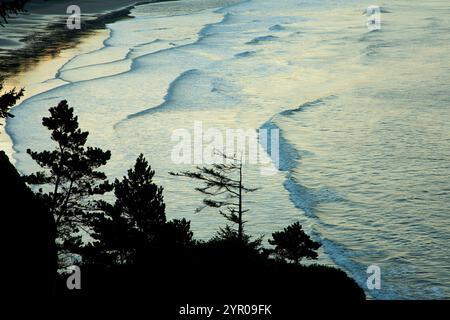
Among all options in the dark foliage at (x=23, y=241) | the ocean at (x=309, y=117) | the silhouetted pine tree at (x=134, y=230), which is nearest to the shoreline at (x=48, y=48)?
the ocean at (x=309, y=117)

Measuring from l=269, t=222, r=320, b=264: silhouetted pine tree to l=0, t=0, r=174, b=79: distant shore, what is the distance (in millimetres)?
37939

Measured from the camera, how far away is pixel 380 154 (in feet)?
123

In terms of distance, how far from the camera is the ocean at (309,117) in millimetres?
27438

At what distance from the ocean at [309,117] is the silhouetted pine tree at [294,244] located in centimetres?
284

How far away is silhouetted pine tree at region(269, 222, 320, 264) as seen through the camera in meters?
20.8

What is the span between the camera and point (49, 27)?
83.4 meters

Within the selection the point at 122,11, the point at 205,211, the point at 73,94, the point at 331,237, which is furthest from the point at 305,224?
the point at 122,11

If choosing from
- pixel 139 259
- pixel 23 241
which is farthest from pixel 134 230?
pixel 23 241

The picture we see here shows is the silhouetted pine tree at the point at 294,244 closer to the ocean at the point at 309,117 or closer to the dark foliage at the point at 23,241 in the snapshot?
the ocean at the point at 309,117

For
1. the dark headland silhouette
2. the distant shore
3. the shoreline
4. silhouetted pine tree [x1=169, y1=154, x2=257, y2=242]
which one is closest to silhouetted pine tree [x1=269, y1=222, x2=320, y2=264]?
the dark headland silhouette

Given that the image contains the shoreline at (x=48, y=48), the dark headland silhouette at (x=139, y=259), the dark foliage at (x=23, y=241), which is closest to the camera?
the dark foliage at (x=23, y=241)

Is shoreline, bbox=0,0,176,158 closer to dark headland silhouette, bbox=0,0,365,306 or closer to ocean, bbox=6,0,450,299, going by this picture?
ocean, bbox=6,0,450,299

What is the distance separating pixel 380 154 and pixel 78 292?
25.7 metres

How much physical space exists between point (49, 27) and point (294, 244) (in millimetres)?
67732
